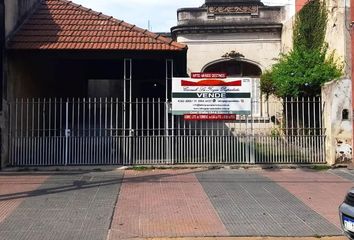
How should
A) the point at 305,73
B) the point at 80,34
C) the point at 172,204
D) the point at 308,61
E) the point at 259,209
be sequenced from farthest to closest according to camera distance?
1. the point at 308,61
2. the point at 305,73
3. the point at 80,34
4. the point at 172,204
5. the point at 259,209

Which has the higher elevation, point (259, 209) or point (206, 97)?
point (206, 97)

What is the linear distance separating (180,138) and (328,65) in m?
6.84

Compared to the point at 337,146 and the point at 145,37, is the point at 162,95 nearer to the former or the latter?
the point at 145,37

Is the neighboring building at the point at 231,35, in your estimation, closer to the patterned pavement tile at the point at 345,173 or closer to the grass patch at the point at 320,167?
the grass patch at the point at 320,167

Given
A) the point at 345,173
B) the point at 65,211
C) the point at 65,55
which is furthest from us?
the point at 65,55

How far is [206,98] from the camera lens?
13.8 m

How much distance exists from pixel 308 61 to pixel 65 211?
12318mm

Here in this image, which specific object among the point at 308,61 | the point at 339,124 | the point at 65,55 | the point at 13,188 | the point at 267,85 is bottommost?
the point at 13,188

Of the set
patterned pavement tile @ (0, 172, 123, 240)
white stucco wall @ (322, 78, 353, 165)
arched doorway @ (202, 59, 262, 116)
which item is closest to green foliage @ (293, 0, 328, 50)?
arched doorway @ (202, 59, 262, 116)

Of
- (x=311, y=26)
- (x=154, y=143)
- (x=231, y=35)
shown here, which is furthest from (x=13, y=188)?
(x=231, y=35)

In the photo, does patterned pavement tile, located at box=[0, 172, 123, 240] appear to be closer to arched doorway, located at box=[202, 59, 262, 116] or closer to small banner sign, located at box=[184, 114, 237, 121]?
small banner sign, located at box=[184, 114, 237, 121]

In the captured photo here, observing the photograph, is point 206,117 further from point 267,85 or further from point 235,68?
point 235,68

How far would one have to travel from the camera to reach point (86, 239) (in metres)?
6.97

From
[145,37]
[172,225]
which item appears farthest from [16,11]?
[172,225]
